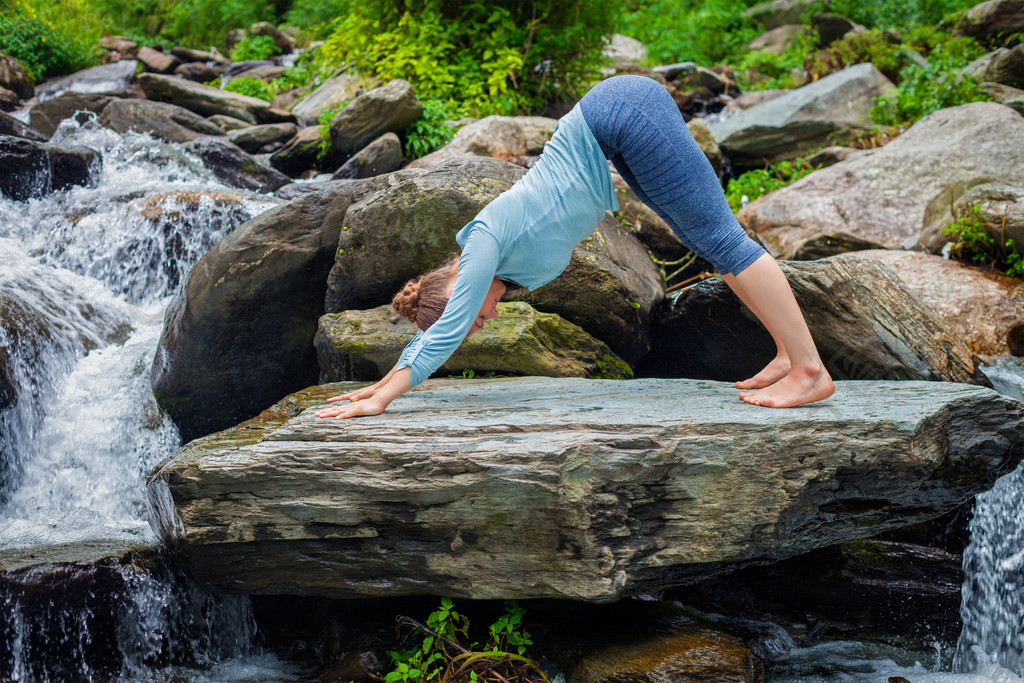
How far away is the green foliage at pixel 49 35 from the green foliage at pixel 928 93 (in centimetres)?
1061

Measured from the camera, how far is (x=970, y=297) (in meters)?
5.62

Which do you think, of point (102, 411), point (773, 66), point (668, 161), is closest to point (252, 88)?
point (102, 411)

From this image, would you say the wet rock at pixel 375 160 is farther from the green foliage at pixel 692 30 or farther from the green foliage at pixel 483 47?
the green foliage at pixel 692 30

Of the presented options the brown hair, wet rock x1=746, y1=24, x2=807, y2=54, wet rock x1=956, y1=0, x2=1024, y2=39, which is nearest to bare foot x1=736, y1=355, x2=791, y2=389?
the brown hair

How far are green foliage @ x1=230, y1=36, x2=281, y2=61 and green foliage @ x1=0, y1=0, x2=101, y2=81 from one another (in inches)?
241

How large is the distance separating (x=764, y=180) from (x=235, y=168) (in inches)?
259

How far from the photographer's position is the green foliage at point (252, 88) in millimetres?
13180

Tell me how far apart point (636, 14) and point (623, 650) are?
18.5 metres

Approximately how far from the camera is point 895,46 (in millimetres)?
12477

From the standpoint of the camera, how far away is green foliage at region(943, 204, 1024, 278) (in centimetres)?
579

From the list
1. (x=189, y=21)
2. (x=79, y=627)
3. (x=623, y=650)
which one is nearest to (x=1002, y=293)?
(x=623, y=650)

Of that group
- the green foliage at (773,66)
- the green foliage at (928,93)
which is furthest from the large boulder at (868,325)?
the green foliage at (773,66)

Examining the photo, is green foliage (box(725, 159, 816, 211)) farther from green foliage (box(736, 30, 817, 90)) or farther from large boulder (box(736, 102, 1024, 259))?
green foliage (box(736, 30, 817, 90))

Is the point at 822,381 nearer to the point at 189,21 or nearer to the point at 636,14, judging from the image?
the point at 636,14
